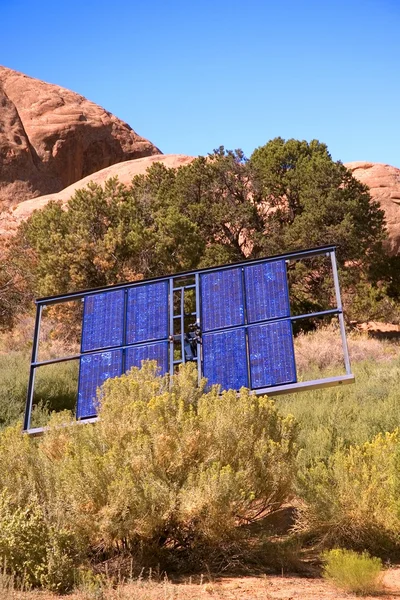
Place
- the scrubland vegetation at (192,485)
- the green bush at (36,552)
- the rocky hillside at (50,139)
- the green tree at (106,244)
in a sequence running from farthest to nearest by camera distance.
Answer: the rocky hillside at (50,139) < the green tree at (106,244) < the scrubland vegetation at (192,485) < the green bush at (36,552)

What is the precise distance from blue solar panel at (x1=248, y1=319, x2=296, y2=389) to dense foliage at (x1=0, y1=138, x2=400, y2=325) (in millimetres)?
15499

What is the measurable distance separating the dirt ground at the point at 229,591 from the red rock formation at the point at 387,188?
2988 cm

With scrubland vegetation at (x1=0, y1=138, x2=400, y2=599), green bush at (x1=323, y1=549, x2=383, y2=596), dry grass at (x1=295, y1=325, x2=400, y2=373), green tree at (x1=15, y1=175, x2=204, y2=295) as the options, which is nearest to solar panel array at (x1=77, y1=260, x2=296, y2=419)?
scrubland vegetation at (x1=0, y1=138, x2=400, y2=599)

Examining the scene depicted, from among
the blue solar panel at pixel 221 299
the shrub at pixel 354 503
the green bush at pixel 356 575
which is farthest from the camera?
the blue solar panel at pixel 221 299

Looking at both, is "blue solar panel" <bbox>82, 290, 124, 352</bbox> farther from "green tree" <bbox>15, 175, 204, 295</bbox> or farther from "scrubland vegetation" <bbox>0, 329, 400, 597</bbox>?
"green tree" <bbox>15, 175, 204, 295</bbox>

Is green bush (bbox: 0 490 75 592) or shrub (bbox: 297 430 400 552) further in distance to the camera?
shrub (bbox: 297 430 400 552)

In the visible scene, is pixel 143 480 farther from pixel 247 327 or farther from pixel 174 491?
pixel 247 327

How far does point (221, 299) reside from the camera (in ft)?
39.3

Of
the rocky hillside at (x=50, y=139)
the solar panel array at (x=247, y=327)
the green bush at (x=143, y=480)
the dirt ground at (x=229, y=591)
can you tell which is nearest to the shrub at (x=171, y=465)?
the green bush at (x=143, y=480)

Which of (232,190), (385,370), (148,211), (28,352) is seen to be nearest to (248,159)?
(232,190)

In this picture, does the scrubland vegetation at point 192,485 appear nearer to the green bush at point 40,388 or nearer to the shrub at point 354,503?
the shrub at point 354,503

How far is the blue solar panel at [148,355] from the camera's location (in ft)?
37.4

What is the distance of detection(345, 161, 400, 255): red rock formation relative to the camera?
124ft

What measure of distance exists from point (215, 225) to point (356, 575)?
87.5 ft
